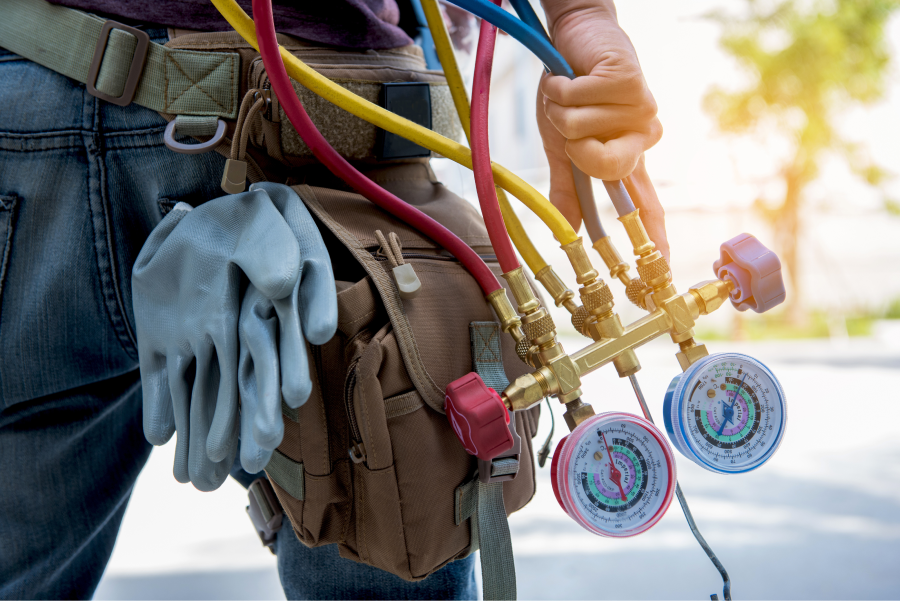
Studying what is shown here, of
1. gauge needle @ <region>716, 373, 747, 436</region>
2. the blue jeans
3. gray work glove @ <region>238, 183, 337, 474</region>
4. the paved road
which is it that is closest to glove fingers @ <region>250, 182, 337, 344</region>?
gray work glove @ <region>238, 183, 337, 474</region>

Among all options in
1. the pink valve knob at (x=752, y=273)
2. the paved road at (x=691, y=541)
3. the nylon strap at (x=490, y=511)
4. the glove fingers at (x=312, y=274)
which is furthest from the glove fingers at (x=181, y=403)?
the paved road at (x=691, y=541)

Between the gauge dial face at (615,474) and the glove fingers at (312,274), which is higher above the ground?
the glove fingers at (312,274)

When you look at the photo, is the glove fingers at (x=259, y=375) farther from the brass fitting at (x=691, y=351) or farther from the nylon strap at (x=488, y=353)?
the brass fitting at (x=691, y=351)

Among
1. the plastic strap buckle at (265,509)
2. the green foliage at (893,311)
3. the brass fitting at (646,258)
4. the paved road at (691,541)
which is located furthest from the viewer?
the green foliage at (893,311)

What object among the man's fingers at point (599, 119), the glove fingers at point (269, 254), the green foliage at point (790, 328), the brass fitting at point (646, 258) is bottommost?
the green foliage at point (790, 328)

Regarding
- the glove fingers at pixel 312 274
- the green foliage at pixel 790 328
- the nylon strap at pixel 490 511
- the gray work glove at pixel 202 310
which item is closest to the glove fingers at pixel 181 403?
the gray work glove at pixel 202 310

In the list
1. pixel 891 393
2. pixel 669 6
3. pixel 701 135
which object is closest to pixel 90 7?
pixel 891 393

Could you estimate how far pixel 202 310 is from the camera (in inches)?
18.5

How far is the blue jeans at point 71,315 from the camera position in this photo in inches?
21.0

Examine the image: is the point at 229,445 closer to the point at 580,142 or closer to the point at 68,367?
the point at 68,367

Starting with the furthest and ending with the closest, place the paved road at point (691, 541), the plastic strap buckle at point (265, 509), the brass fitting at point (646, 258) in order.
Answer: the paved road at point (691, 541)
the plastic strap buckle at point (265, 509)
the brass fitting at point (646, 258)

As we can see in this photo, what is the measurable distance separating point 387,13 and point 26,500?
554 mm

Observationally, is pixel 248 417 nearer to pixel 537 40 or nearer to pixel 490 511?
pixel 490 511

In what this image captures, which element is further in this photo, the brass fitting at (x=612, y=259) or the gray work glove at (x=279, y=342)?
the brass fitting at (x=612, y=259)
